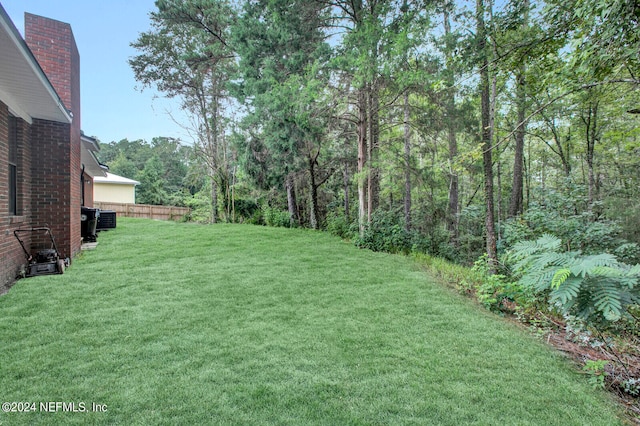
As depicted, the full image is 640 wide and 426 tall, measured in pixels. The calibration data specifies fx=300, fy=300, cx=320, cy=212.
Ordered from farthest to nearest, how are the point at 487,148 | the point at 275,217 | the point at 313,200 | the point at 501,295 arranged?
the point at 275,217 < the point at 313,200 < the point at 487,148 < the point at 501,295

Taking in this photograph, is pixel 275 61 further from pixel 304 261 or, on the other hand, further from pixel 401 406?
pixel 401 406

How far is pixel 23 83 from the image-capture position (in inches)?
161

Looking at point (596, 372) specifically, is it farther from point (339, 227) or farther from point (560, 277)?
point (339, 227)

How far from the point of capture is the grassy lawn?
6.89 feet

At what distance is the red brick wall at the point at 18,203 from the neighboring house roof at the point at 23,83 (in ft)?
0.80

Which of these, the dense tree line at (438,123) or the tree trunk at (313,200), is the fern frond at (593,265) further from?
the tree trunk at (313,200)

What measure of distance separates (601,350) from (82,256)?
29.4ft

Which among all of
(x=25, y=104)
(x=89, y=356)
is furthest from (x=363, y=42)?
(x=89, y=356)

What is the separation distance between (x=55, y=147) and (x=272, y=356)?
6166mm

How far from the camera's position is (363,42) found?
7223 mm

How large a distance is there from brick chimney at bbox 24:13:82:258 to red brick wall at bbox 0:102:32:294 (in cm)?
20

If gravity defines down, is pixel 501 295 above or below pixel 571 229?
below

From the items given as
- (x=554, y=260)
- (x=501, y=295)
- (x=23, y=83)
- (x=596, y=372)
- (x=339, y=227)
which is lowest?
(x=596, y=372)

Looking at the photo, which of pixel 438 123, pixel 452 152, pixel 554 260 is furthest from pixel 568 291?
pixel 452 152
